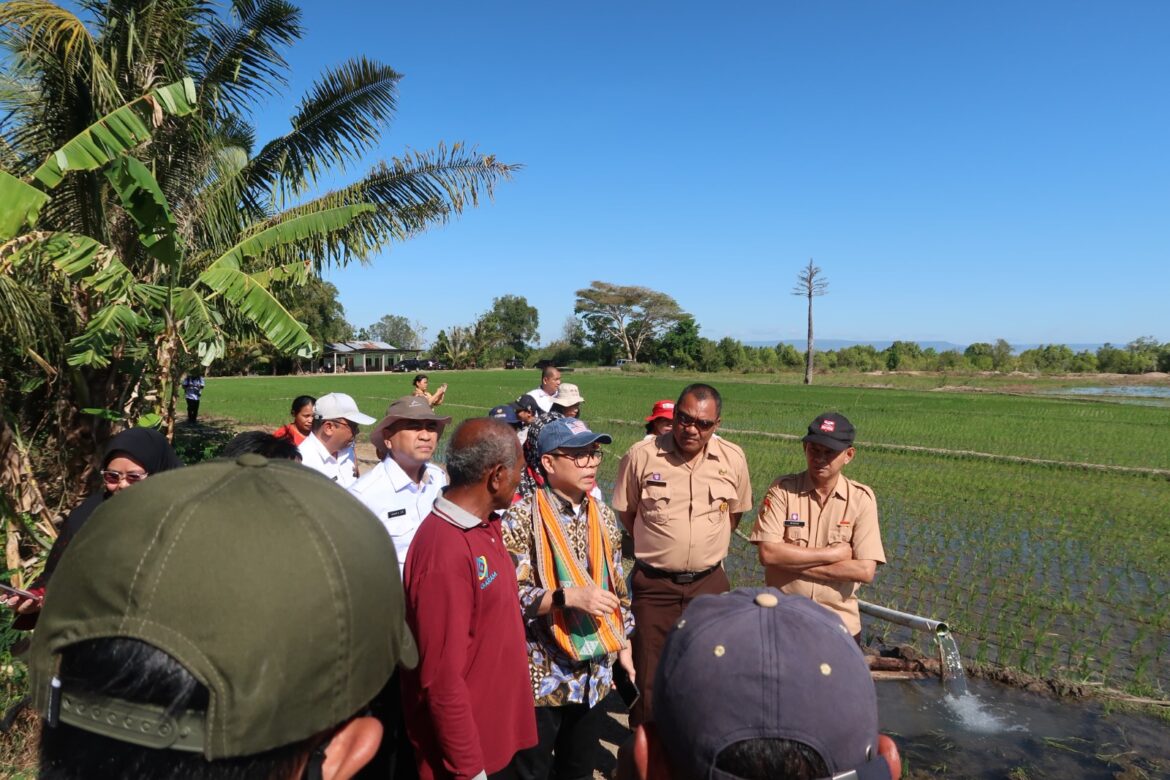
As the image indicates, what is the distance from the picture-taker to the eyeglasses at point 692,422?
374cm

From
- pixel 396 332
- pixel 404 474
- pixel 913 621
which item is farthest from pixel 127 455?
pixel 396 332

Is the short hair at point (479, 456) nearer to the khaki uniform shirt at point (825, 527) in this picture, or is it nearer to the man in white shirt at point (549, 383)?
the khaki uniform shirt at point (825, 527)

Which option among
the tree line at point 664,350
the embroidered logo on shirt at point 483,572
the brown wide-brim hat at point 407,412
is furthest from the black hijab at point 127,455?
the tree line at point 664,350

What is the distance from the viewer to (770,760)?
117 cm

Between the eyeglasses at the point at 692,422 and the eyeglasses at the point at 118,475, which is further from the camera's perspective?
the eyeglasses at the point at 692,422

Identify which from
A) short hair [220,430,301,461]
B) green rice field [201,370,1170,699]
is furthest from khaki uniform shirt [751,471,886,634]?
green rice field [201,370,1170,699]

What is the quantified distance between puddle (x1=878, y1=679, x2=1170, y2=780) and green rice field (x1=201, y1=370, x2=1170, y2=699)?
1.64 feet

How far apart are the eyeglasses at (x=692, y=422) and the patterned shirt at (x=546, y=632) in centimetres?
92

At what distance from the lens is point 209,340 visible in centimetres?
681

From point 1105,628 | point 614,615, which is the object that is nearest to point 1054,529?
point 1105,628

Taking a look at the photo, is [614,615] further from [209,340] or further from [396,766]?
[209,340]

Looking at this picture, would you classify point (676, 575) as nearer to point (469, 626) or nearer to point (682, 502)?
point (682, 502)

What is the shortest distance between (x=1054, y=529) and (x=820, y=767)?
10.4 m

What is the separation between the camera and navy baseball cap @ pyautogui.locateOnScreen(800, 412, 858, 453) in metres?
3.57
